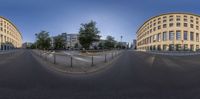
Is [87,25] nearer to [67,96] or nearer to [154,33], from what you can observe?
[67,96]

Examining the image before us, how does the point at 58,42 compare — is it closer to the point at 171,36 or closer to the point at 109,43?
the point at 109,43

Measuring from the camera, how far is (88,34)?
3591 cm

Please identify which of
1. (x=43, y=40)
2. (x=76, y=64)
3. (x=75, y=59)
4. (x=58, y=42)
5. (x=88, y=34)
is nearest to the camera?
(x=76, y=64)

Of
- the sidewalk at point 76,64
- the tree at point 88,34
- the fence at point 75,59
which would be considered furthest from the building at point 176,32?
the sidewalk at point 76,64

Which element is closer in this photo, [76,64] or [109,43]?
[76,64]

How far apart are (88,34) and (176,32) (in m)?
60.0

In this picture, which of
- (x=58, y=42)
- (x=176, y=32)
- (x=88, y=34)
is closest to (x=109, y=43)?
(x=58, y=42)

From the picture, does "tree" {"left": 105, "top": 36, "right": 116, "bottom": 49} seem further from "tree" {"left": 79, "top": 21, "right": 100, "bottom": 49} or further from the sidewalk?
the sidewalk

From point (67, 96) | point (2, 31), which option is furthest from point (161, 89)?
point (2, 31)

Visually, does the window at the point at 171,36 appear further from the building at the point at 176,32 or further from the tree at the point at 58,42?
the tree at the point at 58,42

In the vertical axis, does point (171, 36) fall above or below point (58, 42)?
above

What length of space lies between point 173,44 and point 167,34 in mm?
10491

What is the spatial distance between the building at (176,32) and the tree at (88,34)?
41905 millimetres

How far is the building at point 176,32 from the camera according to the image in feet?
234
